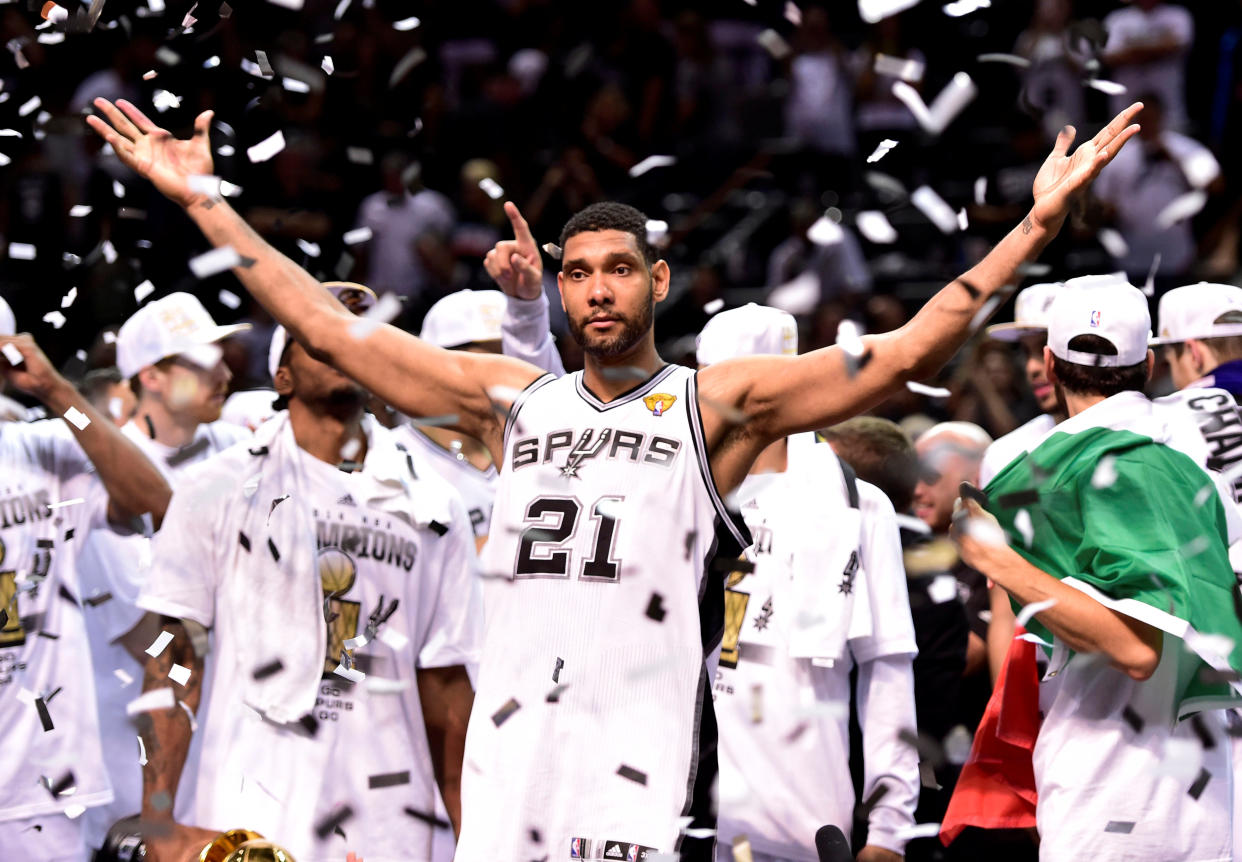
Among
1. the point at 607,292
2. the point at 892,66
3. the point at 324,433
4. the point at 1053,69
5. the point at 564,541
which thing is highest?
the point at 1053,69

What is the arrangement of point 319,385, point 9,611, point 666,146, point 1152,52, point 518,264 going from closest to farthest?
point 518,264
point 319,385
point 9,611
point 1152,52
point 666,146

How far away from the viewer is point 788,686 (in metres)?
5.33

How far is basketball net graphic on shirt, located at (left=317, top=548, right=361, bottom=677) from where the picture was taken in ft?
16.8

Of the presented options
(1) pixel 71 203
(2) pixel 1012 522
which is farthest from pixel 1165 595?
(1) pixel 71 203

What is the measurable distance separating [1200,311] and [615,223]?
248cm

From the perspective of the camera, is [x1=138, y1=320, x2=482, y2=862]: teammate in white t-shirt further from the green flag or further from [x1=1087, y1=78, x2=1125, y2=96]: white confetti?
[x1=1087, y1=78, x2=1125, y2=96]: white confetti

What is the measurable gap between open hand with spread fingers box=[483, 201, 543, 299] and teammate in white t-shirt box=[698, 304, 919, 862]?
963mm

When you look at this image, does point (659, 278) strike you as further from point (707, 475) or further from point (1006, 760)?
point (1006, 760)

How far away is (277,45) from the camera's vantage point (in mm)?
11789

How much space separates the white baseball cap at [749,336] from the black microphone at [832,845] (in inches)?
65.0

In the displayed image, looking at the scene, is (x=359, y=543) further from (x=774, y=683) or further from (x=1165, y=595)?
(x=1165, y=595)

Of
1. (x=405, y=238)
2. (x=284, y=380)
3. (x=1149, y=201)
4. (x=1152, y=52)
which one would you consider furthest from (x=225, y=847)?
(x=1152, y=52)

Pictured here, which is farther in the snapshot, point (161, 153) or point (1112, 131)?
point (161, 153)

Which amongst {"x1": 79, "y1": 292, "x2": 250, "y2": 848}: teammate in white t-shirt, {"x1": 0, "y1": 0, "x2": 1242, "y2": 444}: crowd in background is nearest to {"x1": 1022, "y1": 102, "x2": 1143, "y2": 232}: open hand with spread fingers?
{"x1": 79, "y1": 292, "x2": 250, "y2": 848}: teammate in white t-shirt
